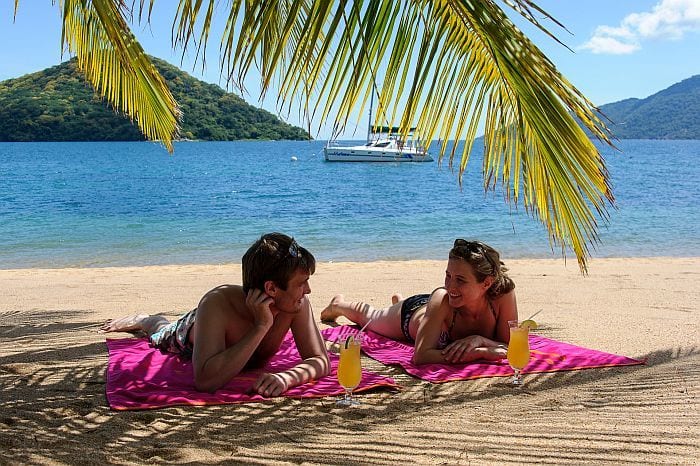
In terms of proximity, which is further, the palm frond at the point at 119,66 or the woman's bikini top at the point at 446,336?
the palm frond at the point at 119,66

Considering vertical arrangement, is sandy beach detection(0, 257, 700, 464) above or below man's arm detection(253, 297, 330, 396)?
below

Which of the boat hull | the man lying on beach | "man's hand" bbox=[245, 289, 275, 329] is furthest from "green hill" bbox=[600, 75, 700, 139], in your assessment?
"man's hand" bbox=[245, 289, 275, 329]

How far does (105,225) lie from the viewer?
19734 mm

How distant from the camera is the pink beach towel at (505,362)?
155 inches

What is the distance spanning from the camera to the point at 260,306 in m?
3.50

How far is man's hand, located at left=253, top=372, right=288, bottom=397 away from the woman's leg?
1521mm

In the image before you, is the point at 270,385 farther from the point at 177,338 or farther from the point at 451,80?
the point at 451,80

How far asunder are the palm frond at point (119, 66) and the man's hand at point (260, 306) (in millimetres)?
1885

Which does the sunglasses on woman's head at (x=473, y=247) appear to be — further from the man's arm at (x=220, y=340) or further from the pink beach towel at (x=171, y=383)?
the man's arm at (x=220, y=340)

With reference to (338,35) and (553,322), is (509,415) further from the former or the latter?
(553,322)

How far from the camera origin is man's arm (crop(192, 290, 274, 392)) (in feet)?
11.5

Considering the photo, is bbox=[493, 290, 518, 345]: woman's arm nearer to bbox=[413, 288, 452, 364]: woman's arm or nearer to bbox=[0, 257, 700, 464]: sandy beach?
bbox=[413, 288, 452, 364]: woman's arm

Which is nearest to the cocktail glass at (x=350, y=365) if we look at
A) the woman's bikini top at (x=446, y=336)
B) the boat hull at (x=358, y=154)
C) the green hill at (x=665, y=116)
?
the woman's bikini top at (x=446, y=336)

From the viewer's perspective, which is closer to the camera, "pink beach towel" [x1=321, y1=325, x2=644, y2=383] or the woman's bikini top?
"pink beach towel" [x1=321, y1=325, x2=644, y2=383]
